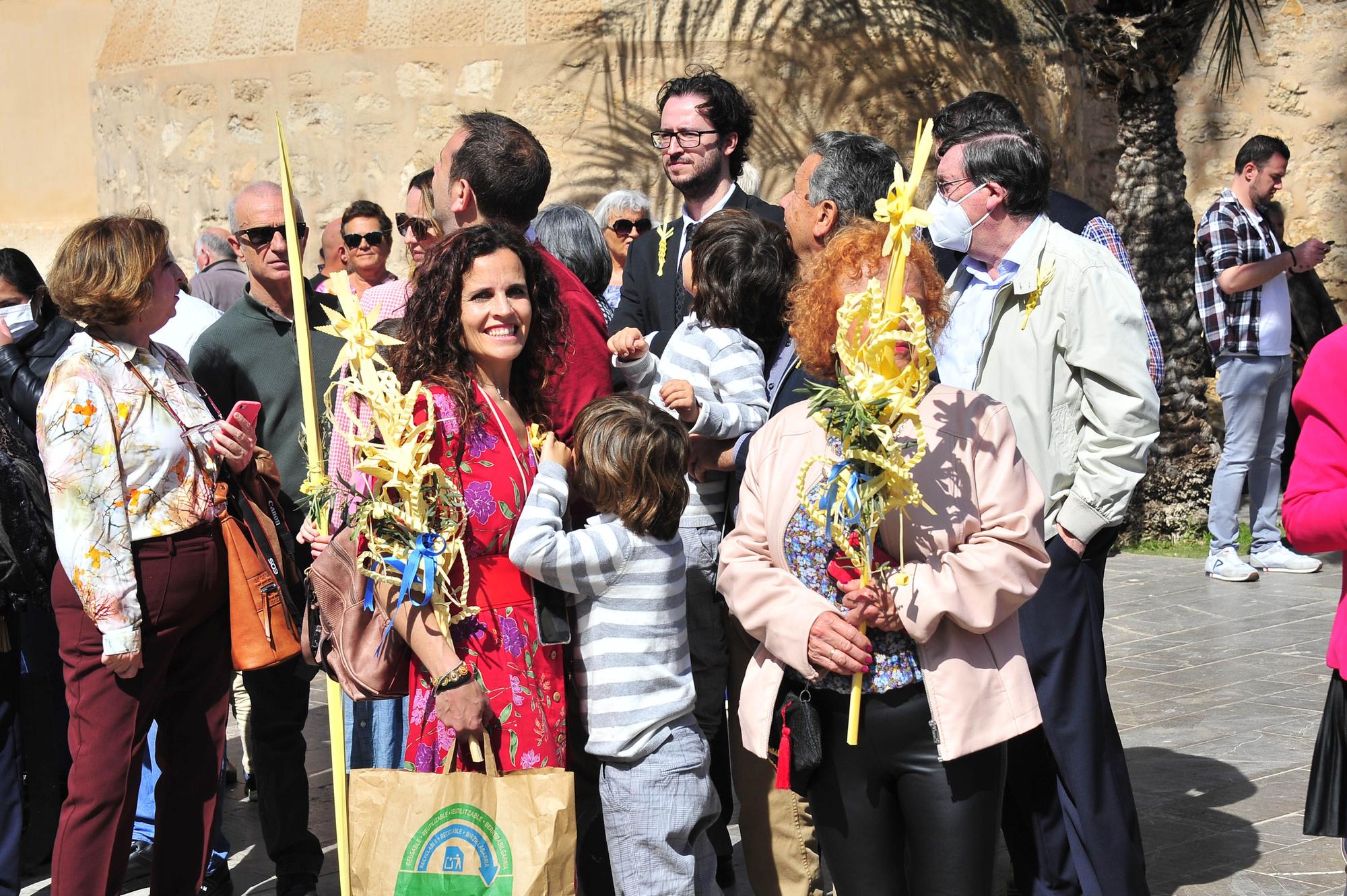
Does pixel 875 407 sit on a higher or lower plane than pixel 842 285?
lower

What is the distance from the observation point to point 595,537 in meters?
3.45

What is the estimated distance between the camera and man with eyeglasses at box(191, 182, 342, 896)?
457cm

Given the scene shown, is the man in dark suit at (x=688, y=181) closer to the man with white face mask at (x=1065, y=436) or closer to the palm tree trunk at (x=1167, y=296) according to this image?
the man with white face mask at (x=1065, y=436)

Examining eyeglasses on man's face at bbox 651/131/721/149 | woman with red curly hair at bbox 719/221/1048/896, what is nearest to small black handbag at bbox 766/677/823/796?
woman with red curly hair at bbox 719/221/1048/896

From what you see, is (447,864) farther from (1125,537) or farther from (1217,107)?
(1217,107)

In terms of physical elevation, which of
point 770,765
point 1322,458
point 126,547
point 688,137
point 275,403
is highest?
point 688,137

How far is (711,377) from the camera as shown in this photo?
4113mm

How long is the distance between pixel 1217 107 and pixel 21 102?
39.7 ft

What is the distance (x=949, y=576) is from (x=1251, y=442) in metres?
6.57

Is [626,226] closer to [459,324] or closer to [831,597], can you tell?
[459,324]

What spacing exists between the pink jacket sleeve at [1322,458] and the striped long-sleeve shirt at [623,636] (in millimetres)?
1590

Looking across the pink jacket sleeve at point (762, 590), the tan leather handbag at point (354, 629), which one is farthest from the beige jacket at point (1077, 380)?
the tan leather handbag at point (354, 629)

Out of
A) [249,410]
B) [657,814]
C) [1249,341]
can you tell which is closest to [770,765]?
[657,814]

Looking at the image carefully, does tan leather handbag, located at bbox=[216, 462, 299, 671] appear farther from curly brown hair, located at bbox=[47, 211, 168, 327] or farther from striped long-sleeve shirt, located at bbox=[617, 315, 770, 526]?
striped long-sleeve shirt, located at bbox=[617, 315, 770, 526]
